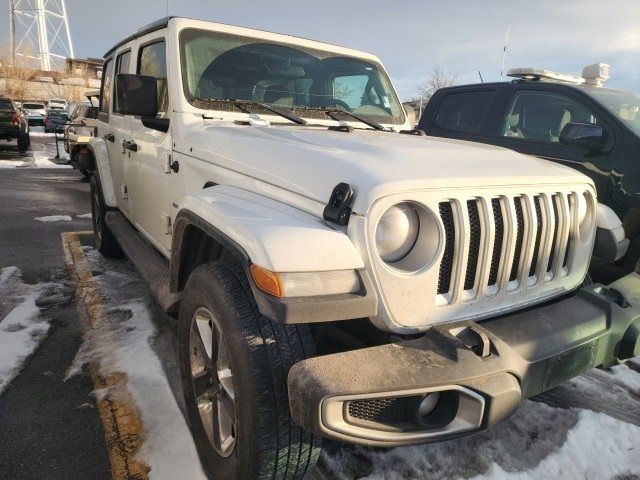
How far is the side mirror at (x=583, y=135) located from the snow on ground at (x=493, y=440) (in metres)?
1.98

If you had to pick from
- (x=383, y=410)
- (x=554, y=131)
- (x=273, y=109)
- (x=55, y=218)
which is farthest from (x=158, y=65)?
(x=55, y=218)

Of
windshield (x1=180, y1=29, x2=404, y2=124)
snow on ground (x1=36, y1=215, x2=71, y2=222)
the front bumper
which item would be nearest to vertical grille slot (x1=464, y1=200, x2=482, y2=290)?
the front bumper

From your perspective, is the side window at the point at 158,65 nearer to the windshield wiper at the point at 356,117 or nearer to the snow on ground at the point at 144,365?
the windshield wiper at the point at 356,117

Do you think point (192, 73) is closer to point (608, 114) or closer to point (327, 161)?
point (327, 161)

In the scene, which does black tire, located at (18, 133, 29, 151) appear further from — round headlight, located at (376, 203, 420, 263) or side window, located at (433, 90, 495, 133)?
round headlight, located at (376, 203, 420, 263)

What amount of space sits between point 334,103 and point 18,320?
2.92m

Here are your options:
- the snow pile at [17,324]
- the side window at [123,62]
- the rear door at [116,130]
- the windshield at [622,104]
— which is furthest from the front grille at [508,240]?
the side window at [123,62]

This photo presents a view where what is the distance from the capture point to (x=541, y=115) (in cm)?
489

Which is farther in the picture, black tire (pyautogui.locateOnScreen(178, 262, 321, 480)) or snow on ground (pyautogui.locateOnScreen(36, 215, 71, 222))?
snow on ground (pyautogui.locateOnScreen(36, 215, 71, 222))

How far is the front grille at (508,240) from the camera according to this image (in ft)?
5.87

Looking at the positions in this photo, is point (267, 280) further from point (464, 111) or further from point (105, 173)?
point (464, 111)

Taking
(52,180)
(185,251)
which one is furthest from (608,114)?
(52,180)

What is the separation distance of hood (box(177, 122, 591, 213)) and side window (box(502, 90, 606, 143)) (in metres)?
Result: 2.70

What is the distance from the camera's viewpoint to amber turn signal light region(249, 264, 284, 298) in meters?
1.55
